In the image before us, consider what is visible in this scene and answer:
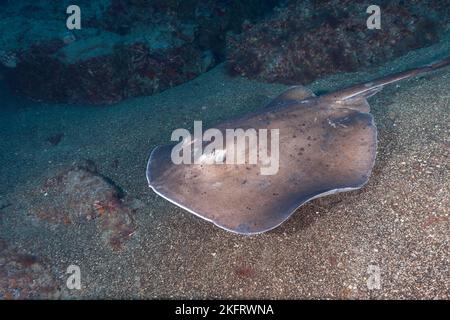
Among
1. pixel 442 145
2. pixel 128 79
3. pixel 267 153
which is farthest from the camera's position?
pixel 128 79

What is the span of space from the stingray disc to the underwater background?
1.90 ft

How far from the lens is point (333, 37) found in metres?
6.77

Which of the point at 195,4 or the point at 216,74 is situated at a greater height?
the point at 195,4

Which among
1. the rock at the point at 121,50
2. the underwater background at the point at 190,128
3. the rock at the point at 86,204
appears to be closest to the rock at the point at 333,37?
the underwater background at the point at 190,128

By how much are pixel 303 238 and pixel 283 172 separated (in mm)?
782

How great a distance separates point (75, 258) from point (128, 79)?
20.5 feet

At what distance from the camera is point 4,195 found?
18.2 feet

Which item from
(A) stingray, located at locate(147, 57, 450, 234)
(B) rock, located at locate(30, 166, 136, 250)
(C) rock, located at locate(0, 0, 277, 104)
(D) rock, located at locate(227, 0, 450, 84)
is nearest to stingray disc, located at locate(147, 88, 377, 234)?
(A) stingray, located at locate(147, 57, 450, 234)

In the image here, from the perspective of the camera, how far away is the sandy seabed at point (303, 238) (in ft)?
9.96

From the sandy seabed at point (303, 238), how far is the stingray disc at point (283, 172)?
1.87 feet

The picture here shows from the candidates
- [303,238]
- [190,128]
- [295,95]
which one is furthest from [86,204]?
[295,95]
